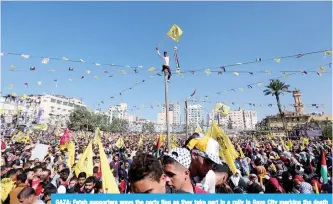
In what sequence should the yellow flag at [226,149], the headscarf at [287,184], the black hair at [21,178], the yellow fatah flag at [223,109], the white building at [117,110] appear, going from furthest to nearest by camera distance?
1. the white building at [117,110]
2. the yellow fatah flag at [223,109]
3. the headscarf at [287,184]
4. the black hair at [21,178]
5. the yellow flag at [226,149]

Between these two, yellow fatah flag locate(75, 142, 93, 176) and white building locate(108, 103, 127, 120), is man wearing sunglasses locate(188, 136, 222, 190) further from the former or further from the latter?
white building locate(108, 103, 127, 120)

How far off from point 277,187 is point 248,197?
2.99 meters

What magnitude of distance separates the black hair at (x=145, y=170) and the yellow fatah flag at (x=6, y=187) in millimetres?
3921

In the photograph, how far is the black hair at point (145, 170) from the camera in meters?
2.19

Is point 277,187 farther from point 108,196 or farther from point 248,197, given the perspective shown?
point 108,196

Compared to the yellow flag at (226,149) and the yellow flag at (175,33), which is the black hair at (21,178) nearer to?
the yellow flag at (226,149)

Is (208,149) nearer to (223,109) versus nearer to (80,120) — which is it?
(223,109)

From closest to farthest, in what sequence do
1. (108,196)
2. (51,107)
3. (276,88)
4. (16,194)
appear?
(108,196) → (16,194) → (276,88) → (51,107)

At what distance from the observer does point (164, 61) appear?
8312 mm

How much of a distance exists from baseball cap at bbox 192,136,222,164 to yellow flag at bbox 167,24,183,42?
16.0 feet

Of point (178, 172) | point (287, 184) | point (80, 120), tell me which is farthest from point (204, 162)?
point (80, 120)

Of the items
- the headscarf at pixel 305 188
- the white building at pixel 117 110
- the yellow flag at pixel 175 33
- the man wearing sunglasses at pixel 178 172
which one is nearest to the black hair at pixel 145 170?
the man wearing sunglasses at pixel 178 172

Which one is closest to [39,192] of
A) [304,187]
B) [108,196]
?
[108,196]

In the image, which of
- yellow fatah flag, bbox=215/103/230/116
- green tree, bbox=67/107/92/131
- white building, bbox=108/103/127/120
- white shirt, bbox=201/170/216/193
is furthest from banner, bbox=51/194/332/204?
green tree, bbox=67/107/92/131
